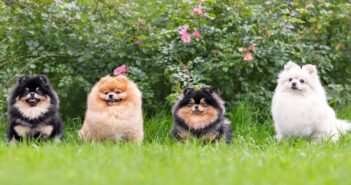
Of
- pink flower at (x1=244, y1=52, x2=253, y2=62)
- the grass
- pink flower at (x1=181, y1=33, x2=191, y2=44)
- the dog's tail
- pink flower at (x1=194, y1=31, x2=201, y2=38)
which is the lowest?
the dog's tail

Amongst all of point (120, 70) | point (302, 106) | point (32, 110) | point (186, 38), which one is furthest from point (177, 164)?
point (186, 38)

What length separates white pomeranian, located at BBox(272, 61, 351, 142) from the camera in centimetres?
830

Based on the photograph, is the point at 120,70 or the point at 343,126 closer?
the point at 120,70

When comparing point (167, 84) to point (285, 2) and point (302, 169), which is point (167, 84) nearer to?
point (285, 2)

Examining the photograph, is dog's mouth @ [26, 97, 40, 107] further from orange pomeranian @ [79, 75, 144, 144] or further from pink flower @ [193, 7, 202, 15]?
pink flower @ [193, 7, 202, 15]

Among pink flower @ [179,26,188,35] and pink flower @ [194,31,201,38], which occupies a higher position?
pink flower @ [179,26,188,35]

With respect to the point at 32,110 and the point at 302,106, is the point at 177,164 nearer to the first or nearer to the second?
the point at 32,110

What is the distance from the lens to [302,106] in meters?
8.29

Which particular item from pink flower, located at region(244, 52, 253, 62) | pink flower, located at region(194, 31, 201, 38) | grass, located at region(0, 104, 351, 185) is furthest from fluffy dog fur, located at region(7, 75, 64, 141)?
pink flower, located at region(244, 52, 253, 62)

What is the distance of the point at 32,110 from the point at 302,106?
3180 millimetres

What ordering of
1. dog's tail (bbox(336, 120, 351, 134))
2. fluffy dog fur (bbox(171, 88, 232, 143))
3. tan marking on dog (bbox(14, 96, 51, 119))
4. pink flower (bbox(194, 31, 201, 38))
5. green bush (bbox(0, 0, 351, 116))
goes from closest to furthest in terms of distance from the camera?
tan marking on dog (bbox(14, 96, 51, 119)) < fluffy dog fur (bbox(171, 88, 232, 143)) < dog's tail (bbox(336, 120, 351, 134)) < pink flower (bbox(194, 31, 201, 38)) < green bush (bbox(0, 0, 351, 116))

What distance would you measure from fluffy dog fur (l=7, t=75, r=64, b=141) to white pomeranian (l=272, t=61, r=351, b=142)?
9.06 ft

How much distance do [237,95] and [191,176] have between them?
4.24 meters

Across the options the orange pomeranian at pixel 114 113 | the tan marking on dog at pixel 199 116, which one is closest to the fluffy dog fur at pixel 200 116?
the tan marking on dog at pixel 199 116
